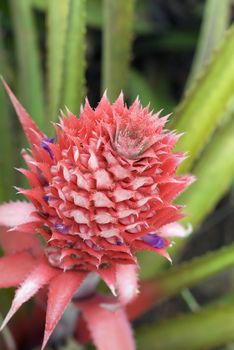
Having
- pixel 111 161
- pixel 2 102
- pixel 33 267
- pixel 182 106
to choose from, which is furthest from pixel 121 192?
pixel 2 102

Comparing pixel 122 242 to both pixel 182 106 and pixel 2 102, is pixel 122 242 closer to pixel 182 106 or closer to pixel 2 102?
pixel 182 106

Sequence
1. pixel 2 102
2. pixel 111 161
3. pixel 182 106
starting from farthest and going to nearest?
pixel 2 102
pixel 182 106
pixel 111 161

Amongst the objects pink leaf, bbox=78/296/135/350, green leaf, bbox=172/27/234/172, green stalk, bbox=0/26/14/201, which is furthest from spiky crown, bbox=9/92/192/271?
green stalk, bbox=0/26/14/201

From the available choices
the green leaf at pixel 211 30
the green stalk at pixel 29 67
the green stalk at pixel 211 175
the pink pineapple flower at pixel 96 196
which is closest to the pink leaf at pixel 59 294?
the pink pineapple flower at pixel 96 196

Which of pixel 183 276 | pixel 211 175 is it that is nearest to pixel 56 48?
pixel 211 175

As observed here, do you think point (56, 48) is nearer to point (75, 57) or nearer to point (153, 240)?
point (75, 57)

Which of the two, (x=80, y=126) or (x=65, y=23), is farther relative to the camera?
(x=65, y=23)

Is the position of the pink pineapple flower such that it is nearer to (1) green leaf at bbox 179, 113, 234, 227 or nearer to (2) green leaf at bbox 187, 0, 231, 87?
(1) green leaf at bbox 179, 113, 234, 227
